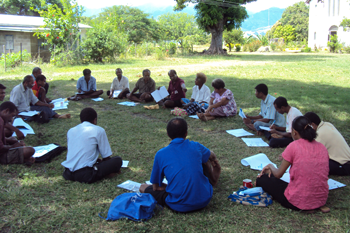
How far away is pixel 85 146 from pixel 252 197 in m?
2.16

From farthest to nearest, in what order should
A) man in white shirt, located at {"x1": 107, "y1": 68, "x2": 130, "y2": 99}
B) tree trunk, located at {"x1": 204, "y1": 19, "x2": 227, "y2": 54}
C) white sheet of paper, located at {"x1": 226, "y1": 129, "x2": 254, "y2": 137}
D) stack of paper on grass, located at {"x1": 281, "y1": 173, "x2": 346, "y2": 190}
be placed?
tree trunk, located at {"x1": 204, "y1": 19, "x2": 227, "y2": 54} < man in white shirt, located at {"x1": 107, "y1": 68, "x2": 130, "y2": 99} < white sheet of paper, located at {"x1": 226, "y1": 129, "x2": 254, "y2": 137} < stack of paper on grass, located at {"x1": 281, "y1": 173, "x2": 346, "y2": 190}

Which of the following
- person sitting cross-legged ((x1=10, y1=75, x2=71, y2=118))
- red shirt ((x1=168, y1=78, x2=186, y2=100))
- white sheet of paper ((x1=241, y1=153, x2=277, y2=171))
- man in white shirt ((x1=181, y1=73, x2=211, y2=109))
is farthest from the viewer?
red shirt ((x1=168, y1=78, x2=186, y2=100))

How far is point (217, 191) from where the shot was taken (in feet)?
12.1

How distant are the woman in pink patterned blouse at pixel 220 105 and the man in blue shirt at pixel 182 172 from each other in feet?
12.9

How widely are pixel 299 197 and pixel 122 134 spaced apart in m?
3.88

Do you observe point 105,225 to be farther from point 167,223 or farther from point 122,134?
point 122,134

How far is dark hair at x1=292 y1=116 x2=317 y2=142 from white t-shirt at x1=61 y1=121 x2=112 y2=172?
7.68 ft

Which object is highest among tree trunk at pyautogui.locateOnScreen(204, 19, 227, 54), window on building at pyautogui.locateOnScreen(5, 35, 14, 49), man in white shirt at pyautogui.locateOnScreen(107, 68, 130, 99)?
tree trunk at pyautogui.locateOnScreen(204, 19, 227, 54)

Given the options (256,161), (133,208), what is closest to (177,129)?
(133,208)

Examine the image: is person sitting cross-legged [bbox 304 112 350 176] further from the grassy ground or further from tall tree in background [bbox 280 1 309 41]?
tall tree in background [bbox 280 1 309 41]

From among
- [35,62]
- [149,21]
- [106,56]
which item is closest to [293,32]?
[149,21]

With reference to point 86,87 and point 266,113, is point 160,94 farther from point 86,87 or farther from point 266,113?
point 266,113

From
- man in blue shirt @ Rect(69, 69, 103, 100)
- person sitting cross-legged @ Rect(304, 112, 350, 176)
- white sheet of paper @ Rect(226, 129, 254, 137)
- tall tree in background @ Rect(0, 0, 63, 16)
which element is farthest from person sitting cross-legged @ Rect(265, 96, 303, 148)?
tall tree in background @ Rect(0, 0, 63, 16)

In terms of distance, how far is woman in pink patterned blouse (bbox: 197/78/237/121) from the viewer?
6.94 meters
